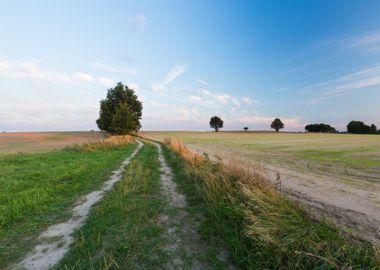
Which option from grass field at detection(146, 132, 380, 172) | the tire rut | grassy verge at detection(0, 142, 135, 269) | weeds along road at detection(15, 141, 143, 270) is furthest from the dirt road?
grassy verge at detection(0, 142, 135, 269)

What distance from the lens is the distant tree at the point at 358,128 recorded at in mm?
98812

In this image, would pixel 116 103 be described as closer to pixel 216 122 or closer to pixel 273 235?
pixel 273 235

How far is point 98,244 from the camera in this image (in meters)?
4.20

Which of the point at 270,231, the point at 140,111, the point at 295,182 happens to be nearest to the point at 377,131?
the point at 140,111

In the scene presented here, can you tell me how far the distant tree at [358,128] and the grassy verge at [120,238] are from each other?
117m

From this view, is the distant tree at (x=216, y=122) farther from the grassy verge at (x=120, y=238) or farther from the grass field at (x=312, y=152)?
the grassy verge at (x=120, y=238)

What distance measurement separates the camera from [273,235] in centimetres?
365

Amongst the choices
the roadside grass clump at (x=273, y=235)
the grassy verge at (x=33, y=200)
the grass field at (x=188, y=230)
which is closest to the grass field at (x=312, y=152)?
the roadside grass clump at (x=273, y=235)

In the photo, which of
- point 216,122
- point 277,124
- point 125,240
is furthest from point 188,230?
point 277,124

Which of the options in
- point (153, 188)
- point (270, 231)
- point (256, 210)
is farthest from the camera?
point (153, 188)

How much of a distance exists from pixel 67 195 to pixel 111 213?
2.86 m

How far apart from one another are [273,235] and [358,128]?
11842 cm

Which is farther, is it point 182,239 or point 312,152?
point 312,152

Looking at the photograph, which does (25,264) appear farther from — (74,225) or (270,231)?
(270,231)
